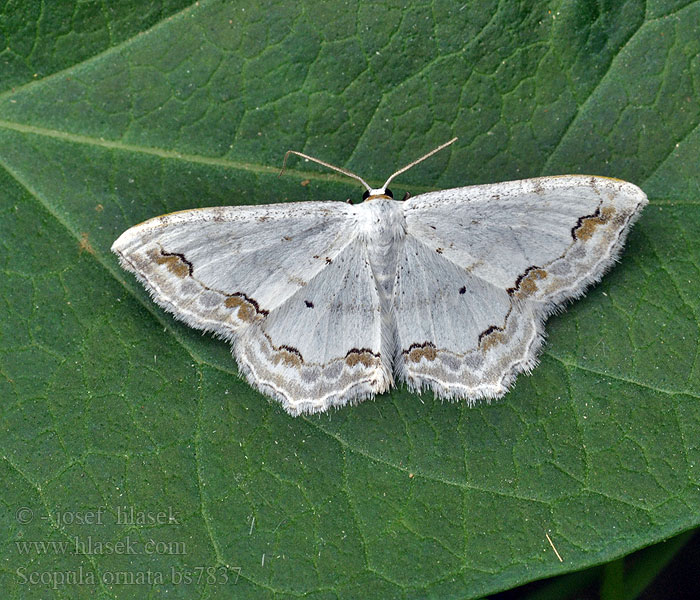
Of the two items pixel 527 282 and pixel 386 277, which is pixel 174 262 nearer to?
pixel 386 277

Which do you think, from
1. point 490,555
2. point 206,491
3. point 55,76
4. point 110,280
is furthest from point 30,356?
point 490,555

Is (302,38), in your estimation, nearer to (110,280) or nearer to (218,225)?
(218,225)

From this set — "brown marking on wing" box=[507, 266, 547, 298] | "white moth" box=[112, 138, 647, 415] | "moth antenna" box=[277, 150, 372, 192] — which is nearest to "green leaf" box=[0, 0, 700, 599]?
"moth antenna" box=[277, 150, 372, 192]

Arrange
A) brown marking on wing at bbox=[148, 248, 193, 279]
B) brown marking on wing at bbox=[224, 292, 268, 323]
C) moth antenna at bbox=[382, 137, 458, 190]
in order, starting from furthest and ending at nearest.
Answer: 1. moth antenna at bbox=[382, 137, 458, 190]
2. brown marking on wing at bbox=[224, 292, 268, 323]
3. brown marking on wing at bbox=[148, 248, 193, 279]

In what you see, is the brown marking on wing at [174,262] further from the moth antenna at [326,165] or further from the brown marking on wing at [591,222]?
the brown marking on wing at [591,222]

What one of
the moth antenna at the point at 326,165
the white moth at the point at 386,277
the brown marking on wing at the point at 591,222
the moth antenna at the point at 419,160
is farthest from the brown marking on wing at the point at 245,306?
the brown marking on wing at the point at 591,222

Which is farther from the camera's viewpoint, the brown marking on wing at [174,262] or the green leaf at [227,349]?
the green leaf at [227,349]

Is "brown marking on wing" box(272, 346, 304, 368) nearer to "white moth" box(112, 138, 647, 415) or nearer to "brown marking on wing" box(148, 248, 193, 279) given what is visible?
"white moth" box(112, 138, 647, 415)
